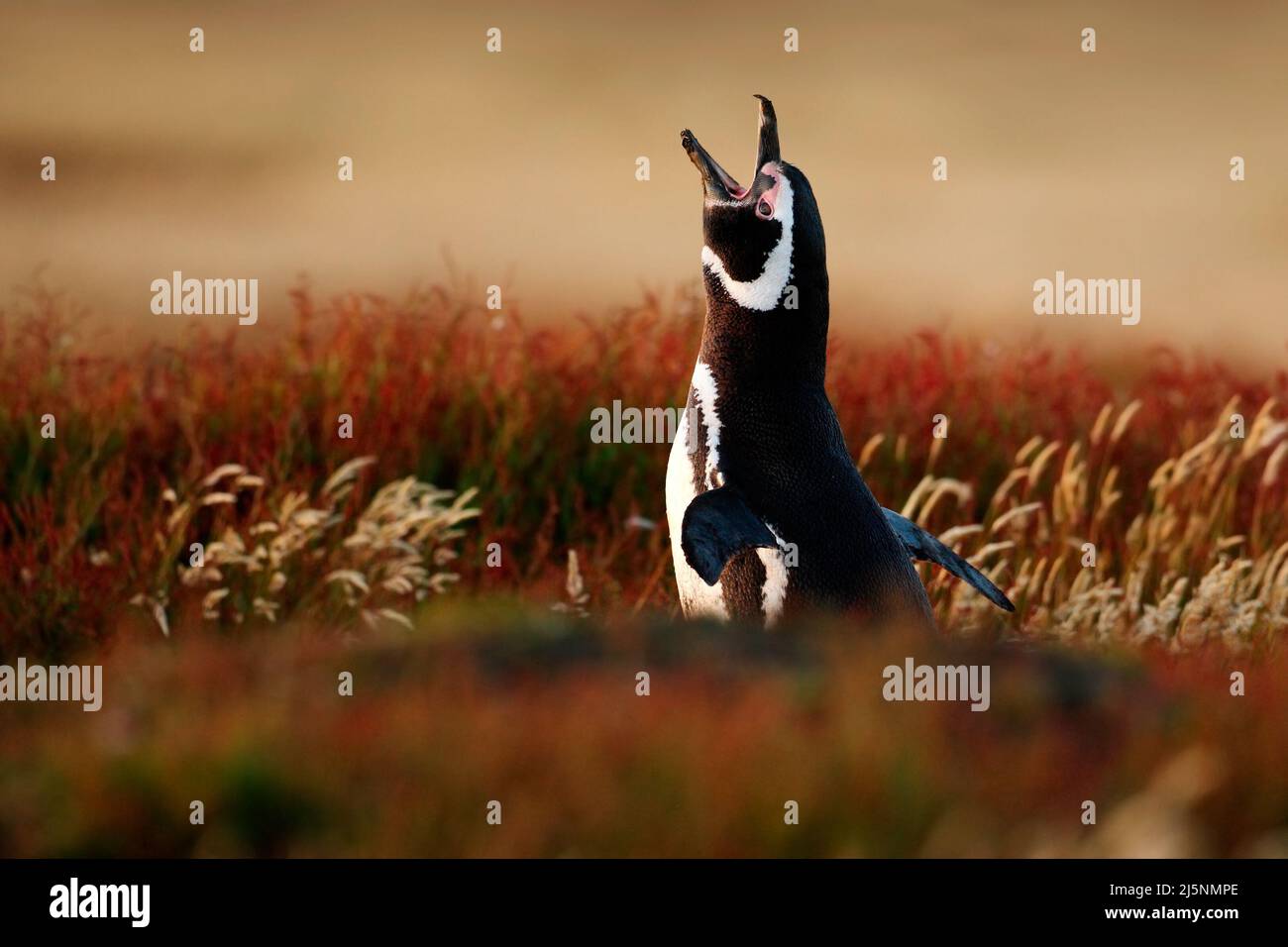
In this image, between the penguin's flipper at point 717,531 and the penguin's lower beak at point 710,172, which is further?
the penguin's lower beak at point 710,172

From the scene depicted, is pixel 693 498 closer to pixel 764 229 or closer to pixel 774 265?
pixel 774 265

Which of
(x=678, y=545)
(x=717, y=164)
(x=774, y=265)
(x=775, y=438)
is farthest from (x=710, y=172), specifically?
(x=678, y=545)

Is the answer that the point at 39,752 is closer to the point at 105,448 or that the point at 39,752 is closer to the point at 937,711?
the point at 937,711

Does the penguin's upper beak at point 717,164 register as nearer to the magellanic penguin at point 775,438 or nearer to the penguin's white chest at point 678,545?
the magellanic penguin at point 775,438

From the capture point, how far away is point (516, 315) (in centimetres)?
886

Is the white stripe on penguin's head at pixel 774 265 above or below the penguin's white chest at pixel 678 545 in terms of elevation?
above

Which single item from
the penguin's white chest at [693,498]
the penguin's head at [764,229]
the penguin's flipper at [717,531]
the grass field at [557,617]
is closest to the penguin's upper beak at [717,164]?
the penguin's head at [764,229]

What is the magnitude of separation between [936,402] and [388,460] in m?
3.79

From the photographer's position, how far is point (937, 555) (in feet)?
20.0

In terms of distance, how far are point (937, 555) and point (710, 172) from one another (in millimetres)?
1896

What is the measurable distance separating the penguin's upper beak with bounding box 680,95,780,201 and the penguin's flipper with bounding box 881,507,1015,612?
1511mm

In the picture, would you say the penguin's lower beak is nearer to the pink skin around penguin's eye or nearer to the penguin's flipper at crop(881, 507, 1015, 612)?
the pink skin around penguin's eye

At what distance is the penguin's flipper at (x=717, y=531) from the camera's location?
16.3 feet
